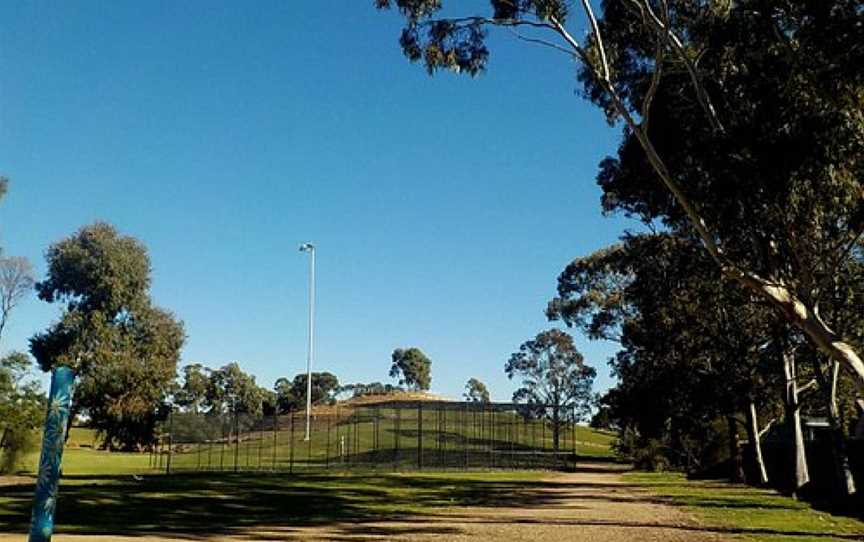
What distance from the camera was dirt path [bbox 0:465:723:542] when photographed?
17.4m

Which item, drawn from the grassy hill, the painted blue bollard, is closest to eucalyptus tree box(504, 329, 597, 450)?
the grassy hill

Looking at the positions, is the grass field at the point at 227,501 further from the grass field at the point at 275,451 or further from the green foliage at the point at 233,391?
the green foliage at the point at 233,391

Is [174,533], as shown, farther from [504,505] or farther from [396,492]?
[396,492]

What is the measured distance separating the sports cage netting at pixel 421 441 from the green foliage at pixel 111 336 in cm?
603

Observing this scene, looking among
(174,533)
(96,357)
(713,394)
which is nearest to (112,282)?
(96,357)

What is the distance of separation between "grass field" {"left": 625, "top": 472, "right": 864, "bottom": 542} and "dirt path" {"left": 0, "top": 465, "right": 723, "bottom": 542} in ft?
2.38

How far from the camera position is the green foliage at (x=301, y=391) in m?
112

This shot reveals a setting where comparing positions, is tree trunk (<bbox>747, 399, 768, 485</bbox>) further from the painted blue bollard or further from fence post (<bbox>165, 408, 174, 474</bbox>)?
the painted blue bollard

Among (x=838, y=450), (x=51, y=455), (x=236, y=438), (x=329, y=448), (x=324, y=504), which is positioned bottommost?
(x=324, y=504)

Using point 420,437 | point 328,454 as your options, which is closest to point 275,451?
point 328,454

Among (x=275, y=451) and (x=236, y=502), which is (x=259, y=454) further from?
(x=236, y=502)

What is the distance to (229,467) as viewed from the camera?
172 ft

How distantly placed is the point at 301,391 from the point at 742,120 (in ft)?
337

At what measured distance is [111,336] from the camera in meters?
62.6
